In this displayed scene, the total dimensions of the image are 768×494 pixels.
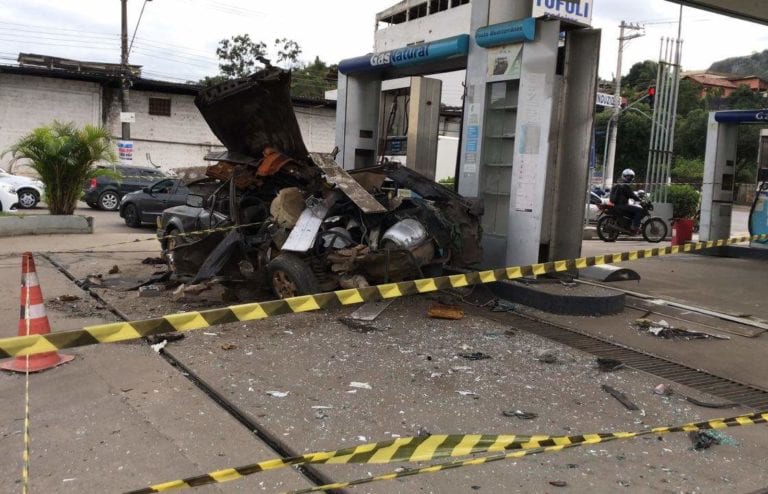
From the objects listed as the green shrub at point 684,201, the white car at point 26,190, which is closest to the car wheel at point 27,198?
the white car at point 26,190

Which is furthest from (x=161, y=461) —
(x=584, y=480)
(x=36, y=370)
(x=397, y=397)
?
(x=584, y=480)

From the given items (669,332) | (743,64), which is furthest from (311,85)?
(743,64)

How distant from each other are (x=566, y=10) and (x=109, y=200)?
17807 millimetres

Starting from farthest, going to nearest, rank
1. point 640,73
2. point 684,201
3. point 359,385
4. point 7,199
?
point 640,73
point 684,201
point 7,199
point 359,385

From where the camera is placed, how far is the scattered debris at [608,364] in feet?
17.6

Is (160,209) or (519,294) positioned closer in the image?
(519,294)

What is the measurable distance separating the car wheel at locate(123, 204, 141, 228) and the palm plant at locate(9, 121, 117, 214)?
6.33ft

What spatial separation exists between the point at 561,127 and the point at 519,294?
240cm

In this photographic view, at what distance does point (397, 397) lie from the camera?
4543mm

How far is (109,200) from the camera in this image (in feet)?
70.4

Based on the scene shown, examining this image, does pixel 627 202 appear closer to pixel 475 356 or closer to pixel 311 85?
pixel 475 356

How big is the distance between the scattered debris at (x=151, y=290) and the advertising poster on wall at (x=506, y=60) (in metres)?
5.37

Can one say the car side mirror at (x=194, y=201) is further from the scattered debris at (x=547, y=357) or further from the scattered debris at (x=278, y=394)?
the scattered debris at (x=547, y=357)

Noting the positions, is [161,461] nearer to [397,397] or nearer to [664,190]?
[397,397]
